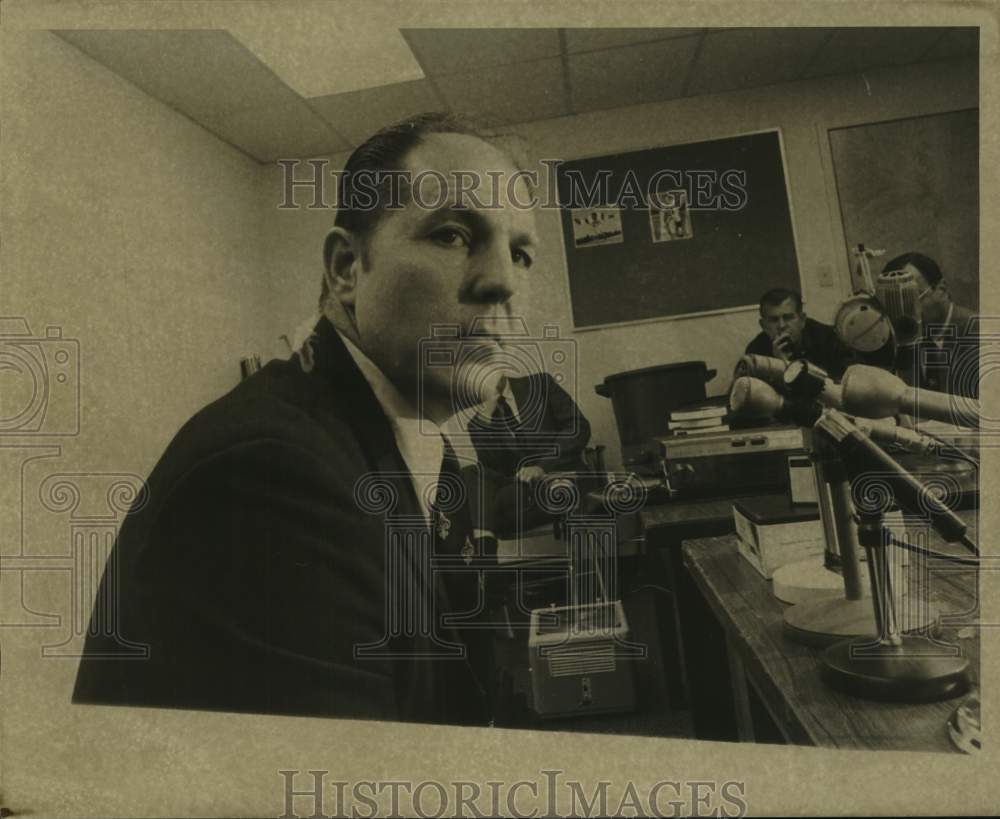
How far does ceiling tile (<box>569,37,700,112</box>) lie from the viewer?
4.48 ft

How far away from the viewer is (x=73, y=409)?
1478 millimetres

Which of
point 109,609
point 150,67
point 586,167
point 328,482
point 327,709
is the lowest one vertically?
point 327,709

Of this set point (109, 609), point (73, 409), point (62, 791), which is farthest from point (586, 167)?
point (62, 791)

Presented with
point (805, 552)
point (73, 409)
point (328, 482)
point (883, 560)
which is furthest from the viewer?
point (73, 409)

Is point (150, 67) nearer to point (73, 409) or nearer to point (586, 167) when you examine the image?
point (73, 409)

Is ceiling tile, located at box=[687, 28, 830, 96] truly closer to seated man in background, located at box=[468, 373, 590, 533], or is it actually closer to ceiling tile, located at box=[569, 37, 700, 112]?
ceiling tile, located at box=[569, 37, 700, 112]

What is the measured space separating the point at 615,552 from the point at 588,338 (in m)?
0.40

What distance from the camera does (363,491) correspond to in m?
1.38

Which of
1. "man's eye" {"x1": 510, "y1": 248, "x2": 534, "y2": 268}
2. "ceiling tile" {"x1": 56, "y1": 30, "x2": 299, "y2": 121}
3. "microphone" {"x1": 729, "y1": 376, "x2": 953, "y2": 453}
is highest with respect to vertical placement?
"ceiling tile" {"x1": 56, "y1": 30, "x2": 299, "y2": 121}

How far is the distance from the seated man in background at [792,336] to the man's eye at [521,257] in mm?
424

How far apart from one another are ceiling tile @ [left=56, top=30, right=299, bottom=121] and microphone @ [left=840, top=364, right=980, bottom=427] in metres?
1.14

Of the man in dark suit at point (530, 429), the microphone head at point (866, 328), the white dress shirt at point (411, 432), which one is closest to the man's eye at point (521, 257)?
the man in dark suit at point (530, 429)

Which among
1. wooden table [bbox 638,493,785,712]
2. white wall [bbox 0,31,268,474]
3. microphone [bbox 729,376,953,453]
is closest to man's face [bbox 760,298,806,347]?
microphone [bbox 729,376,953,453]

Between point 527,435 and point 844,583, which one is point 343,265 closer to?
point 527,435
